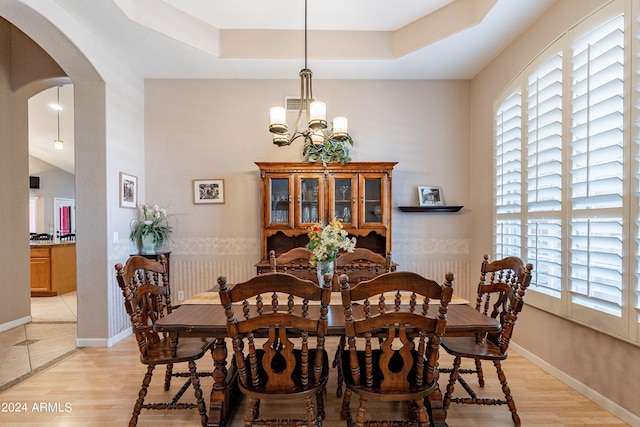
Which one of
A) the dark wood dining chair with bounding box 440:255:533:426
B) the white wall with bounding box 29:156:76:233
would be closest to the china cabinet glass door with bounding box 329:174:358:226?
the dark wood dining chair with bounding box 440:255:533:426

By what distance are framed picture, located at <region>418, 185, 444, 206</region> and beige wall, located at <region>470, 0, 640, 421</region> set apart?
400 mm

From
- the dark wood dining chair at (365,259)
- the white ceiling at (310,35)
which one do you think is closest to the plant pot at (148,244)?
the white ceiling at (310,35)

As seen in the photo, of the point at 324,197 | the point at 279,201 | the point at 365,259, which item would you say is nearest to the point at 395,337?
the point at 365,259

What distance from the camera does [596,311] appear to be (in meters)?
2.26

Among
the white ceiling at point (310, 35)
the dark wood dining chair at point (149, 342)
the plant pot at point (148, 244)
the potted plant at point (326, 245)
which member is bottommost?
the dark wood dining chair at point (149, 342)

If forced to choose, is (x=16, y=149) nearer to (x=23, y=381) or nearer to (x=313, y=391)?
(x=23, y=381)

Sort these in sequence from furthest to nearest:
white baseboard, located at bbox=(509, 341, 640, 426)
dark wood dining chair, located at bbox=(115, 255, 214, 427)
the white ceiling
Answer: the white ceiling
white baseboard, located at bbox=(509, 341, 640, 426)
dark wood dining chair, located at bbox=(115, 255, 214, 427)

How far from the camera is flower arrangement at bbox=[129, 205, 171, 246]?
3.83 metres

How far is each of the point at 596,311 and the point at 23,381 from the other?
420cm

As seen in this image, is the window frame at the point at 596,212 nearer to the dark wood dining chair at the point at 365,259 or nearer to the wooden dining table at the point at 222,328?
the wooden dining table at the point at 222,328

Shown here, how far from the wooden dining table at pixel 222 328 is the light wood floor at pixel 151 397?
170 mm

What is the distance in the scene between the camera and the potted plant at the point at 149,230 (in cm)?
383

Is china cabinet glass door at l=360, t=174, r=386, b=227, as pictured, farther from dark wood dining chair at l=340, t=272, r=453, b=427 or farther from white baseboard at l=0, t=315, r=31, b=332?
white baseboard at l=0, t=315, r=31, b=332

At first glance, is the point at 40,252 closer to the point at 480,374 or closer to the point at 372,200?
the point at 372,200
